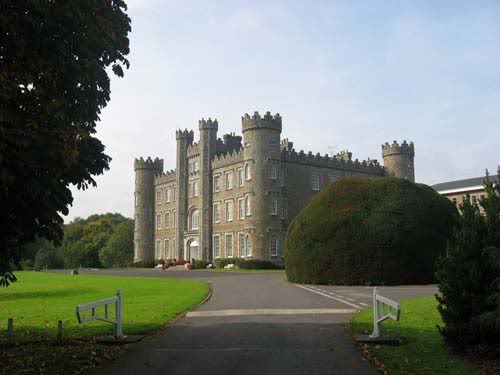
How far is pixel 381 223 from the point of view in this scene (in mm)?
27703

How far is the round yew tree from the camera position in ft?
88.4

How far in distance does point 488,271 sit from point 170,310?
9.71 metres

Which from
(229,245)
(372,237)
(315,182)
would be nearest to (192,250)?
(229,245)

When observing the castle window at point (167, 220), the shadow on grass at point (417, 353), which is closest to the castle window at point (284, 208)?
the castle window at point (167, 220)

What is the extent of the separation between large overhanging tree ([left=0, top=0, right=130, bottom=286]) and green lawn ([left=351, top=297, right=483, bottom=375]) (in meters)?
5.70

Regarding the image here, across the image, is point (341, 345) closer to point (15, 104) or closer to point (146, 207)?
point (15, 104)

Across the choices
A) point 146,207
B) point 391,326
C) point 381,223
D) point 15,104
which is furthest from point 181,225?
point 15,104

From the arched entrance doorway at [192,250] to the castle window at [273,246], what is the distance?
1253 cm

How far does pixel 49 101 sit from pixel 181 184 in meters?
57.3

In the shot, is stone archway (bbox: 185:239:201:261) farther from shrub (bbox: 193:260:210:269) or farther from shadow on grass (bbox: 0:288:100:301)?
shadow on grass (bbox: 0:288:100:301)

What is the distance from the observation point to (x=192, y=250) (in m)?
63.3

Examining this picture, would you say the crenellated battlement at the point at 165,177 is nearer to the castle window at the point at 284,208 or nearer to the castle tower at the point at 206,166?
the castle tower at the point at 206,166

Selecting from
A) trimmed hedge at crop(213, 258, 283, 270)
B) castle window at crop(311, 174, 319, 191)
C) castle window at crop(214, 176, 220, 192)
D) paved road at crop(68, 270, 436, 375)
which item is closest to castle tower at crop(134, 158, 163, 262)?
castle window at crop(214, 176, 220, 192)

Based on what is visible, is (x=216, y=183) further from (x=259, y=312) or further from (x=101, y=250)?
(x=259, y=312)
